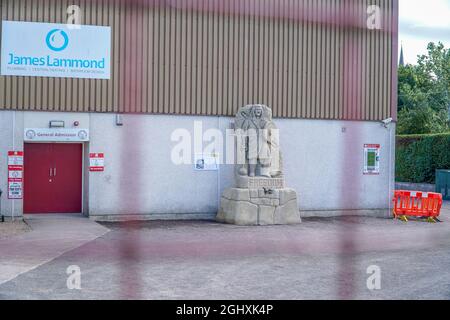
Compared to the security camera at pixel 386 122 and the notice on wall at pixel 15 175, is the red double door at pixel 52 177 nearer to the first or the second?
the notice on wall at pixel 15 175

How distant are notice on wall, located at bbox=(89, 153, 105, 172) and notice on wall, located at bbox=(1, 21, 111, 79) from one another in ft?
4.56

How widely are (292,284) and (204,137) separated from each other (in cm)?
625

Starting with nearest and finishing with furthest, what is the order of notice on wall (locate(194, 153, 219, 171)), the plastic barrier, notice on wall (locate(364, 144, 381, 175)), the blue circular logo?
the blue circular logo → notice on wall (locate(194, 153, 219, 171)) → the plastic barrier → notice on wall (locate(364, 144, 381, 175))

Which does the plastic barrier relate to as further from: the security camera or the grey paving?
the grey paving

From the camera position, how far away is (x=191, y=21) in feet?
38.2

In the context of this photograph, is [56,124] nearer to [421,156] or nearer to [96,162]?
[96,162]

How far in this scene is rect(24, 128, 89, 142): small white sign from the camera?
1092 cm

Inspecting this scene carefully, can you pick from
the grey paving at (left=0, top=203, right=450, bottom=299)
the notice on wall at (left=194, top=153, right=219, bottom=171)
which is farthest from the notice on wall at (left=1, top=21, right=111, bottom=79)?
the grey paving at (left=0, top=203, right=450, bottom=299)

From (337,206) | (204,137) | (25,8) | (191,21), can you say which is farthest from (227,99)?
(25,8)

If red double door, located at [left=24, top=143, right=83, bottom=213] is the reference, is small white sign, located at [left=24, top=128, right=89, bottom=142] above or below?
above

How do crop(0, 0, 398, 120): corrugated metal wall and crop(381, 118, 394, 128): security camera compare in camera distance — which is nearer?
crop(0, 0, 398, 120): corrugated metal wall

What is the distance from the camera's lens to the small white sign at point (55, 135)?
430 inches

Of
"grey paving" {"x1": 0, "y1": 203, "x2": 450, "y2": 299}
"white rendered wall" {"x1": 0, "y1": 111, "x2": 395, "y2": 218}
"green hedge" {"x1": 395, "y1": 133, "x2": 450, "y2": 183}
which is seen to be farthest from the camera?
"green hedge" {"x1": 395, "y1": 133, "x2": 450, "y2": 183}

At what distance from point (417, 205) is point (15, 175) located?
7930 millimetres
